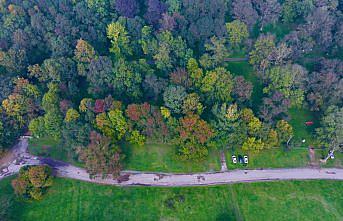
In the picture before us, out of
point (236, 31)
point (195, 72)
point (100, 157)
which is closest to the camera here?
point (100, 157)

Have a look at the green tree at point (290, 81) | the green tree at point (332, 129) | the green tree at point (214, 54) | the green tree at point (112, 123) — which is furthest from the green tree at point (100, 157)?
the green tree at point (332, 129)

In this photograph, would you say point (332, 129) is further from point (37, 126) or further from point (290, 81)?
point (37, 126)

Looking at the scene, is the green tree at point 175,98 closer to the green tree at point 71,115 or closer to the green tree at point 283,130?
the green tree at point 71,115

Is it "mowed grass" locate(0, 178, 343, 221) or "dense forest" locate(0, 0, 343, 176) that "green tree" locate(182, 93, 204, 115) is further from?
"mowed grass" locate(0, 178, 343, 221)

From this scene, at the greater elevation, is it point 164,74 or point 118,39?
point 118,39

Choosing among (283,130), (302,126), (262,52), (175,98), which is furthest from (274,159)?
(262,52)

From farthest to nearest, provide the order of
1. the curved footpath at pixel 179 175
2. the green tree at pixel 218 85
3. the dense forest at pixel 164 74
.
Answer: the green tree at pixel 218 85, the dense forest at pixel 164 74, the curved footpath at pixel 179 175

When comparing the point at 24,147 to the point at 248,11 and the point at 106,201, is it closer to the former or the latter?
the point at 106,201
